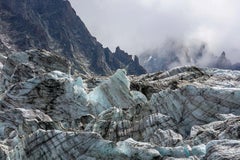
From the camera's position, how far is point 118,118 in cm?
5291

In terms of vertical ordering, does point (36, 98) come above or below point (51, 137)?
above

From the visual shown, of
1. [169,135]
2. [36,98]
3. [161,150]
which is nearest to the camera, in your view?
[161,150]

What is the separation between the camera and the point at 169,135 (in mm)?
42312

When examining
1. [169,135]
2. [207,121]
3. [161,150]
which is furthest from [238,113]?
[161,150]

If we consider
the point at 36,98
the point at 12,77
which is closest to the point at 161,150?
the point at 36,98

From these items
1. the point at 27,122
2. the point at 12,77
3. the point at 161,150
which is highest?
the point at 12,77

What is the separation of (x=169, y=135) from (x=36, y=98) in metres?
24.3

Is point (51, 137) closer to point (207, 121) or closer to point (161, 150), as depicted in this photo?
point (161, 150)

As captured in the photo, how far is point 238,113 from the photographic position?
168ft

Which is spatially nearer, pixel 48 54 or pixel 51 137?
pixel 51 137

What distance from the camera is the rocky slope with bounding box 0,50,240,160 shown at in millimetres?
35281

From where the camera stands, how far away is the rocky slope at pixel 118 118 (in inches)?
1389

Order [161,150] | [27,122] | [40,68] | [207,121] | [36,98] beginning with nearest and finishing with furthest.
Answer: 1. [161,150]
2. [27,122]
3. [207,121]
4. [36,98]
5. [40,68]

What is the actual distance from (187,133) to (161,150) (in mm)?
15177
